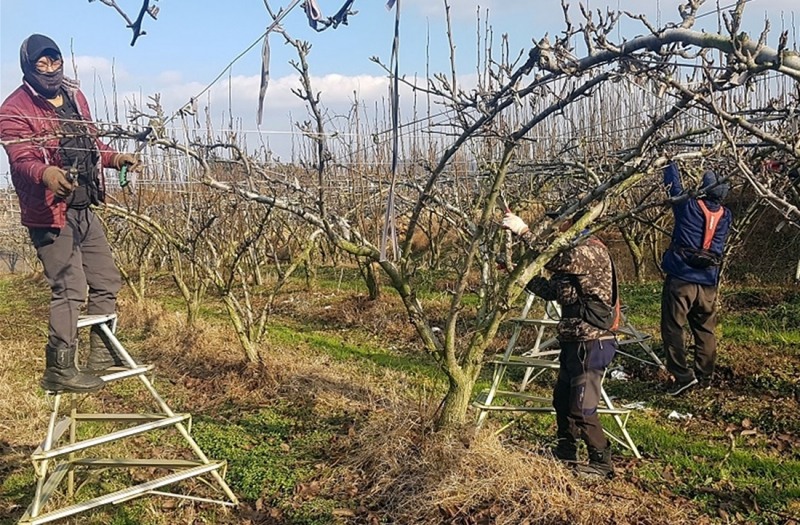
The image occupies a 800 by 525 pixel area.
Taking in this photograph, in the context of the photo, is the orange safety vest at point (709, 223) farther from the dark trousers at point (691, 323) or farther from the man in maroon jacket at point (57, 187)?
the man in maroon jacket at point (57, 187)

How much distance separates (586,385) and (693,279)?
2283mm

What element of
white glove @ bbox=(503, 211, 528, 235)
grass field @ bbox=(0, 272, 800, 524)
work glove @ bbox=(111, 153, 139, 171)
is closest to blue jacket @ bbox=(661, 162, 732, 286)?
grass field @ bbox=(0, 272, 800, 524)

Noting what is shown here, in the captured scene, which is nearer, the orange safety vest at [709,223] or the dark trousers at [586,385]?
the dark trousers at [586,385]

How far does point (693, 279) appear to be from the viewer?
5.73 metres

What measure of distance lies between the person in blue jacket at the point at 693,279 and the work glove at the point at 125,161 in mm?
4202

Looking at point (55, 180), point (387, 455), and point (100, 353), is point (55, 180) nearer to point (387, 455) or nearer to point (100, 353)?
point (100, 353)

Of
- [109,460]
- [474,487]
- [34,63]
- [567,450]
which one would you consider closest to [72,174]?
[34,63]

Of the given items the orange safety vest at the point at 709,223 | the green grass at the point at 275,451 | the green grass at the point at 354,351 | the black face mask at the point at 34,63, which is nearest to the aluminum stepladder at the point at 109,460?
the green grass at the point at 275,451

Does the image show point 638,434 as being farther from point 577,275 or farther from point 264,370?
point 264,370

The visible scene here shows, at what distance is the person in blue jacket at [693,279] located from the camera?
5703 millimetres

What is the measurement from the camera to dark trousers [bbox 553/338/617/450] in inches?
157

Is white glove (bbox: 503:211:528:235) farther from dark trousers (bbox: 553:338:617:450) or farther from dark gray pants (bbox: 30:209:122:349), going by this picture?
dark gray pants (bbox: 30:209:122:349)

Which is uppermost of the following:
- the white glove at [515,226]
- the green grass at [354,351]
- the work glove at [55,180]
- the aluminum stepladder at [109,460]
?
the work glove at [55,180]

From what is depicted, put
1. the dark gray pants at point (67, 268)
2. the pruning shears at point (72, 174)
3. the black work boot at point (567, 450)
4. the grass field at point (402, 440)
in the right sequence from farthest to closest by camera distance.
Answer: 1. the black work boot at point (567, 450)
2. the grass field at point (402, 440)
3. the dark gray pants at point (67, 268)
4. the pruning shears at point (72, 174)
